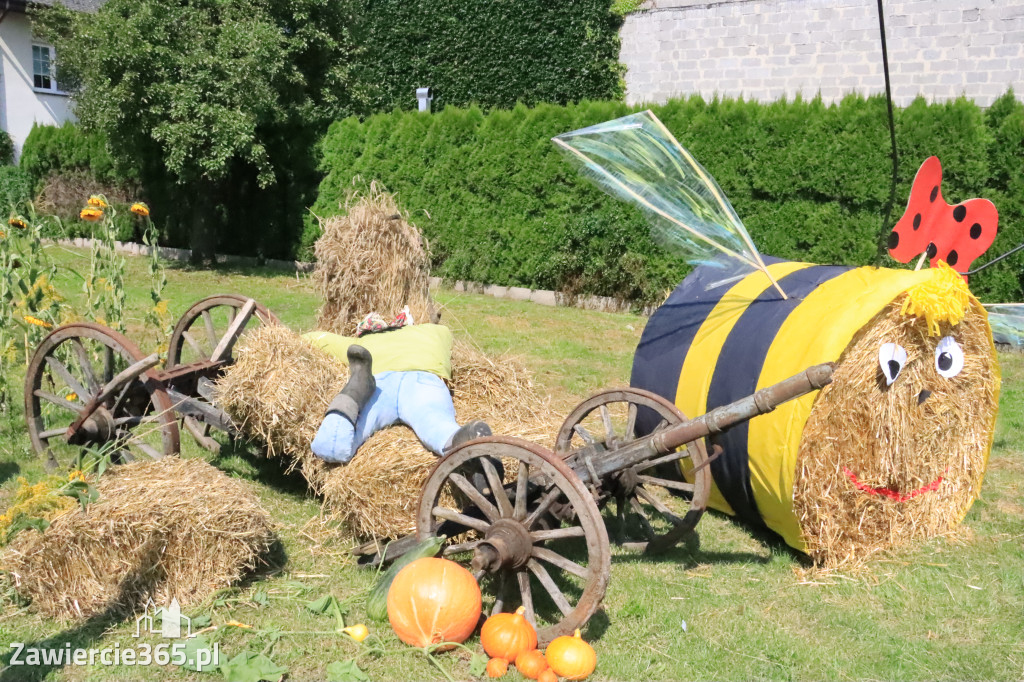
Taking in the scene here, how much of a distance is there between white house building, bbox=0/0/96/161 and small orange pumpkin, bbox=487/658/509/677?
24.0 meters

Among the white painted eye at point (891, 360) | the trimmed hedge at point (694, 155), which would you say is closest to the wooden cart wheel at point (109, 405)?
the trimmed hedge at point (694, 155)

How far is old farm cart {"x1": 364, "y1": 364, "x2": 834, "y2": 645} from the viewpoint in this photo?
3.39 m

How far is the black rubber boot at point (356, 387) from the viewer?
14.0 ft

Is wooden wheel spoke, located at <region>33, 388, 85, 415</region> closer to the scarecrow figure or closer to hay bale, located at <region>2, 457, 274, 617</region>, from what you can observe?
hay bale, located at <region>2, 457, 274, 617</region>

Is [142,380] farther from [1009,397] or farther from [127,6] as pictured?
[127,6]

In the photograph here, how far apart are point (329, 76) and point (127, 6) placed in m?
3.18

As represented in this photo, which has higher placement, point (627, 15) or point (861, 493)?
point (627, 15)

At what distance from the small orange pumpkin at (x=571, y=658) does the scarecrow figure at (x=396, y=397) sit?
1.05 m

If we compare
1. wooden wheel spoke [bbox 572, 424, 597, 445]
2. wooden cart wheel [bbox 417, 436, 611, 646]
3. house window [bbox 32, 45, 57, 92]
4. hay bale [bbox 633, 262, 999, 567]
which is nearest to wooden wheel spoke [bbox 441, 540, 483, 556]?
wooden cart wheel [bbox 417, 436, 611, 646]

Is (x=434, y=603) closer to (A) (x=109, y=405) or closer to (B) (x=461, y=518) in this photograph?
(B) (x=461, y=518)

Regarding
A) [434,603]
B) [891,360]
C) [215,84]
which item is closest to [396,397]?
[434,603]

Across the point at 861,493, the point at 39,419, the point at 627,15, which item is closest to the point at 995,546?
the point at 861,493

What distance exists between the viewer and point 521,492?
354 cm

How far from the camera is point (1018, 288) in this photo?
9.30 m
